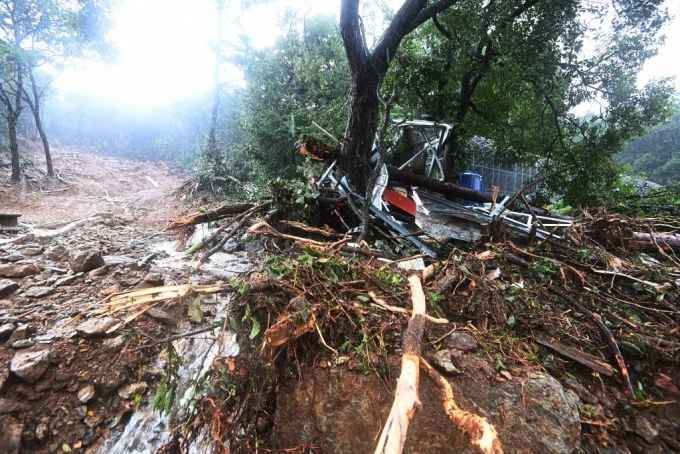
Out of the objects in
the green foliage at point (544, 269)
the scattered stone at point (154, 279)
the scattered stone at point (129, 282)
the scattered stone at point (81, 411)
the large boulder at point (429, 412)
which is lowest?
the scattered stone at point (81, 411)

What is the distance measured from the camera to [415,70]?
6.85m

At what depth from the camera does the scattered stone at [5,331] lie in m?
2.18

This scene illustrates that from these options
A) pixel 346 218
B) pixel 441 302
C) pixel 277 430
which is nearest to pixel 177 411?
pixel 277 430

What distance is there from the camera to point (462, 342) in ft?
5.59

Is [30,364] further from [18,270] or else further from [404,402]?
[404,402]

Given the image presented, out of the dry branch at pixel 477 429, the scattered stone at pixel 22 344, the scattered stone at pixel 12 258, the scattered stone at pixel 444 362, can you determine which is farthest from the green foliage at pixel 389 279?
the scattered stone at pixel 12 258

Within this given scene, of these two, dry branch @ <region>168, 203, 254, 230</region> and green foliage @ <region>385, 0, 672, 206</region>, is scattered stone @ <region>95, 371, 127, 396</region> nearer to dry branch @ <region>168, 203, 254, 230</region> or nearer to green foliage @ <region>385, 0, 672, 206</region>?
dry branch @ <region>168, 203, 254, 230</region>

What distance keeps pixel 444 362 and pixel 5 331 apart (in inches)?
133

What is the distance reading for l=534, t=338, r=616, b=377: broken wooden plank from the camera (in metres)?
1.65

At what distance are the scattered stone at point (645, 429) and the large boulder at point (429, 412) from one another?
0.37m

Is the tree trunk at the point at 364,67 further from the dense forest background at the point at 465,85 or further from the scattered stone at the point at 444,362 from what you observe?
the scattered stone at the point at 444,362

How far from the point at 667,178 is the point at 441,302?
25.3 meters

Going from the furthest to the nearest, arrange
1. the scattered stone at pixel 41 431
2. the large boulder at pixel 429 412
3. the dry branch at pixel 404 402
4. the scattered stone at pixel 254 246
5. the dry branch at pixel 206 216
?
the scattered stone at pixel 254 246 → the dry branch at pixel 206 216 → the scattered stone at pixel 41 431 → the large boulder at pixel 429 412 → the dry branch at pixel 404 402

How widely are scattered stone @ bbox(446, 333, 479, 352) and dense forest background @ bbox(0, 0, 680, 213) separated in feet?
9.65
